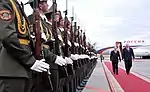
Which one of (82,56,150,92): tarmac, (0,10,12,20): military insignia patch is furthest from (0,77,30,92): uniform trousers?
(82,56,150,92): tarmac

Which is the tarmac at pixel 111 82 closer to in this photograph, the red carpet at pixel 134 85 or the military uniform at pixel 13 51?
the red carpet at pixel 134 85

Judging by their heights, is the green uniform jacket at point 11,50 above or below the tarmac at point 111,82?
above

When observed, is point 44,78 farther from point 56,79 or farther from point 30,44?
point 56,79

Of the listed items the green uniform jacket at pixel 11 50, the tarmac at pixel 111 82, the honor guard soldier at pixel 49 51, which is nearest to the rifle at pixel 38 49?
the green uniform jacket at pixel 11 50

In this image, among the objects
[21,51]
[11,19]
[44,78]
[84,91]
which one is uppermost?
[11,19]

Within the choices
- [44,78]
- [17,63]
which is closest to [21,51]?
[17,63]

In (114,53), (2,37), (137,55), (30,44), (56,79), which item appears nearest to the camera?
(2,37)

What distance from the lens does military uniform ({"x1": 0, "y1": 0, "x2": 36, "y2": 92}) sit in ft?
8.10

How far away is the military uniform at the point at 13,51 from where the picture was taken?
247 centimetres

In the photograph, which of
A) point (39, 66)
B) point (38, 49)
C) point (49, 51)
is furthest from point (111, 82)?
point (39, 66)

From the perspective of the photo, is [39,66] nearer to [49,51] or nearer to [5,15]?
→ [5,15]

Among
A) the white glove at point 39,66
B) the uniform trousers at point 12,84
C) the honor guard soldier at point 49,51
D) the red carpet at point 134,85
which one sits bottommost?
the red carpet at point 134,85

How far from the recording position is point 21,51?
8.35ft

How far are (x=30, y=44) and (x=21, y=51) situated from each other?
1.19ft
